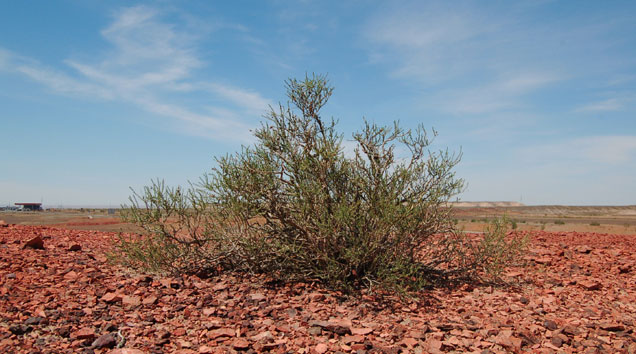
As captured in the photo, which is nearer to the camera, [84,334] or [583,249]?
[84,334]

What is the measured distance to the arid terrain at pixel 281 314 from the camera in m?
5.11

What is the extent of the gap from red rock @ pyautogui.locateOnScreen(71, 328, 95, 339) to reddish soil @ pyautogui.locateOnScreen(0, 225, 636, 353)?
10 millimetres

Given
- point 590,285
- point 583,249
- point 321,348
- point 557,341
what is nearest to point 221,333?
point 321,348

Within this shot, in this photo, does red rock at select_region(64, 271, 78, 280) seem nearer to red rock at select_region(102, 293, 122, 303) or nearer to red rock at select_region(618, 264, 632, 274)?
red rock at select_region(102, 293, 122, 303)

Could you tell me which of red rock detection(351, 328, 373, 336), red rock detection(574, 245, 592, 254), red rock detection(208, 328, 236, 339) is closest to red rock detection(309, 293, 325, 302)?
red rock detection(351, 328, 373, 336)

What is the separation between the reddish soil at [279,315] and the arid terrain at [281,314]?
0.05ft

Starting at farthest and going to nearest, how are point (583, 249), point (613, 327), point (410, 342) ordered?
1. point (583, 249)
2. point (613, 327)
3. point (410, 342)

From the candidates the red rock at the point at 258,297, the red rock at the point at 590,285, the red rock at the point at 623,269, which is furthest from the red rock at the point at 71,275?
the red rock at the point at 623,269

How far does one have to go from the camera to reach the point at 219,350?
491cm

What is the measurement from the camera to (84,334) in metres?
5.16

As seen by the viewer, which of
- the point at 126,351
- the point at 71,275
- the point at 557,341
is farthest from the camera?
the point at 71,275

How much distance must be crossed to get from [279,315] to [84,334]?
7.66ft

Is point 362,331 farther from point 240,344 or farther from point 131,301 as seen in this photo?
point 131,301

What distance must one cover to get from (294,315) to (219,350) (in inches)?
52.2
